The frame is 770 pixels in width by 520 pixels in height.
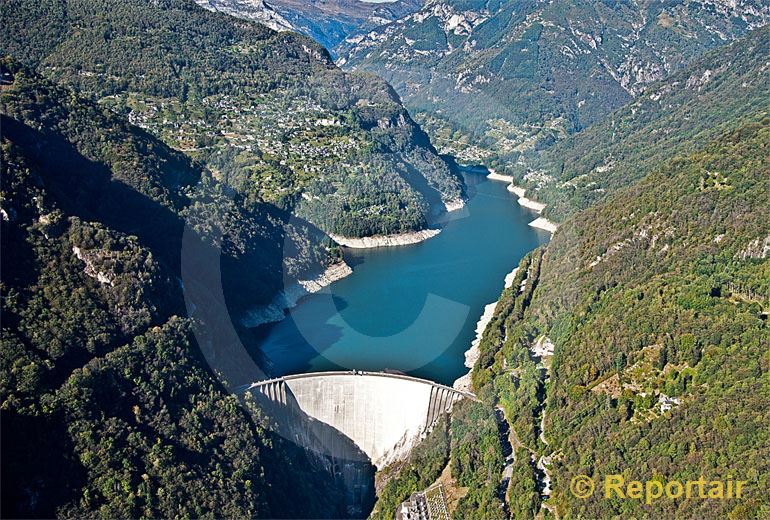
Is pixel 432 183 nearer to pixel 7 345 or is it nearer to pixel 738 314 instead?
pixel 738 314

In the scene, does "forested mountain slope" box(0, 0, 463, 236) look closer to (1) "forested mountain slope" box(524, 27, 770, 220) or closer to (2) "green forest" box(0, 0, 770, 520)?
(2) "green forest" box(0, 0, 770, 520)

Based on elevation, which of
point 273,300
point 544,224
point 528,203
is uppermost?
point 528,203

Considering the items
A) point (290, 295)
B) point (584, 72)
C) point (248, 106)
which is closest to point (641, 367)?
point (290, 295)

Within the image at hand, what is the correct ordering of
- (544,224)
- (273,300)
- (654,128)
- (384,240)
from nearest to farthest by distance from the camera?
(273,300) → (384,240) → (544,224) → (654,128)

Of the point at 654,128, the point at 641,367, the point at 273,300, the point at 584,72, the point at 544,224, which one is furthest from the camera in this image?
the point at 584,72

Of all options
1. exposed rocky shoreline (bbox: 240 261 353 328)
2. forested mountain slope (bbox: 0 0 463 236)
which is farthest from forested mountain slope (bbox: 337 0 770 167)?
exposed rocky shoreline (bbox: 240 261 353 328)

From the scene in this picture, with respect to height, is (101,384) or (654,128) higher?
(654,128)

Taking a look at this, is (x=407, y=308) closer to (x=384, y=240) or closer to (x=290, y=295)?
(x=290, y=295)
